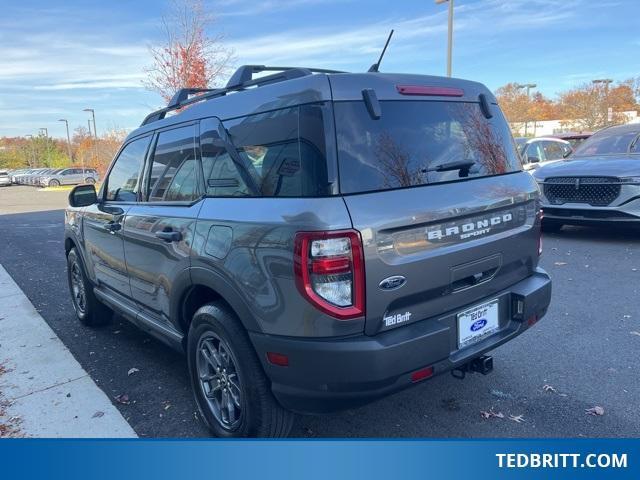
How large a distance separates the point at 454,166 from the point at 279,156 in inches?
37.6

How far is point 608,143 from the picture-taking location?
8266 millimetres

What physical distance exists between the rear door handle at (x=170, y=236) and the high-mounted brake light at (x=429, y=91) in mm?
1525

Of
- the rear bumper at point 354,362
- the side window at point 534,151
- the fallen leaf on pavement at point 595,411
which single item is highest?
the side window at point 534,151

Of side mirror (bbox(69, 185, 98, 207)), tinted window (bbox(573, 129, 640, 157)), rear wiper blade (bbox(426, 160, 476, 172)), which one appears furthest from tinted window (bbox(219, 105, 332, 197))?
tinted window (bbox(573, 129, 640, 157))

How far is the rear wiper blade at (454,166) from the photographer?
249cm

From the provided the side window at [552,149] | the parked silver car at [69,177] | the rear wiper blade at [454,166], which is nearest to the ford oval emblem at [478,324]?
the rear wiper blade at [454,166]

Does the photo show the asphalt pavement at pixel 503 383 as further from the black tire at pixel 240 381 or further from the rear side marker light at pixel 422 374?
the rear side marker light at pixel 422 374

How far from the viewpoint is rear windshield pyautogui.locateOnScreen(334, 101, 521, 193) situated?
2.21 m

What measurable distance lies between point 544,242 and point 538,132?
3638cm

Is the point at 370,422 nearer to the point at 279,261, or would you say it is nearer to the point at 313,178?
the point at 279,261

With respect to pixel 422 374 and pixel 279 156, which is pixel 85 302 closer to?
pixel 279 156

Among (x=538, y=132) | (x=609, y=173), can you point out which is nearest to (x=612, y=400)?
(x=609, y=173)

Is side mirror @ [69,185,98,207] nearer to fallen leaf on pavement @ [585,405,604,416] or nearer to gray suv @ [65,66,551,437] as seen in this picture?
gray suv @ [65,66,551,437]

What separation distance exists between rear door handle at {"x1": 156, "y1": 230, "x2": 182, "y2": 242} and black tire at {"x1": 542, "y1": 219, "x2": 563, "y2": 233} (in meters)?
7.09
